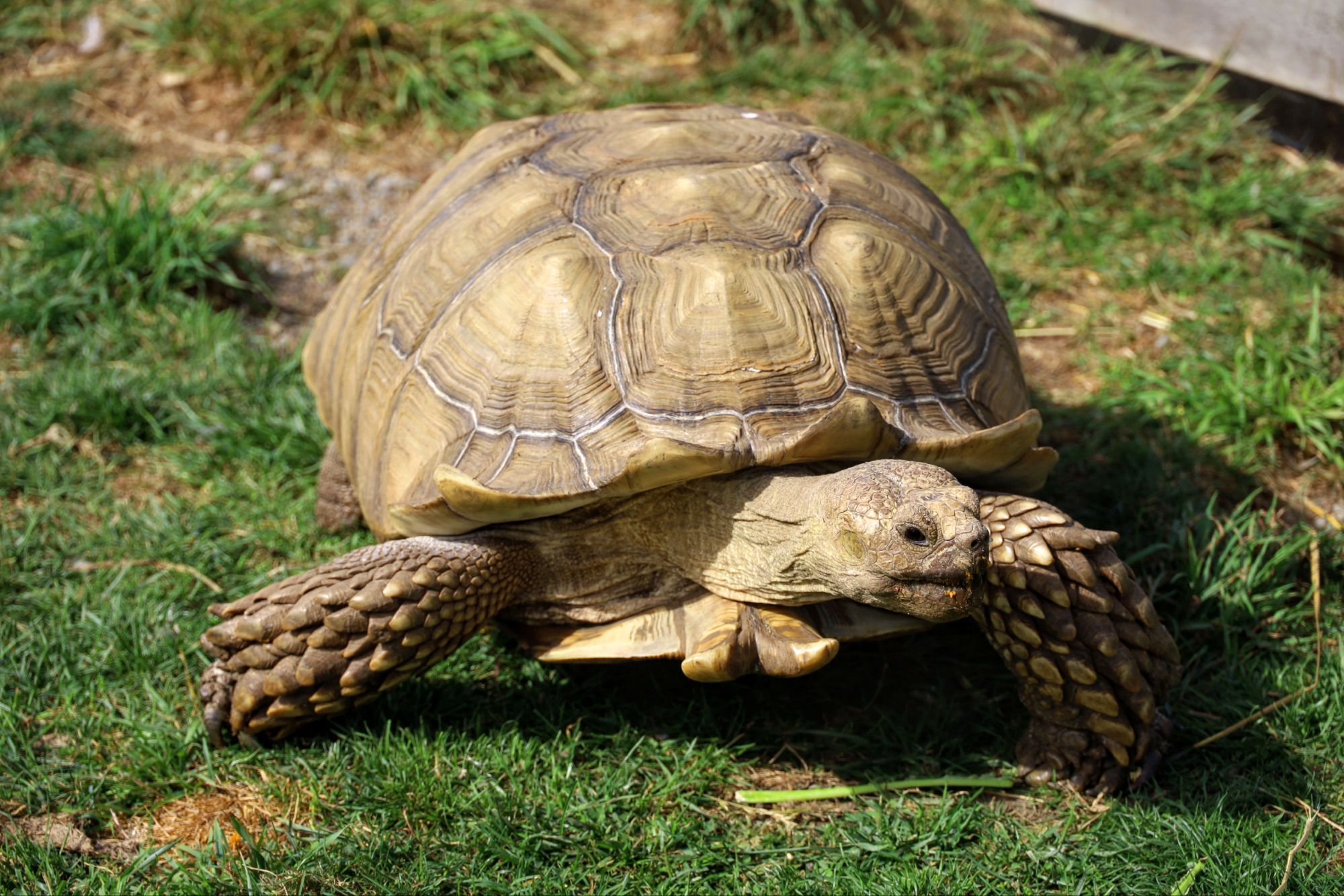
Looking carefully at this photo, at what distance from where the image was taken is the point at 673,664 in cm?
312

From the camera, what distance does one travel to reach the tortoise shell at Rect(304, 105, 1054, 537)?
249cm

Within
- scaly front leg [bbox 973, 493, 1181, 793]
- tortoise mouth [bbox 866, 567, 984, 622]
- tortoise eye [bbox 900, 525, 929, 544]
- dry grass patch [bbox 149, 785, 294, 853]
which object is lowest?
dry grass patch [bbox 149, 785, 294, 853]

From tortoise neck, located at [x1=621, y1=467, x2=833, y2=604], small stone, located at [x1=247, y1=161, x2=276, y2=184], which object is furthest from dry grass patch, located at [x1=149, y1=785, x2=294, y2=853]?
small stone, located at [x1=247, y1=161, x2=276, y2=184]

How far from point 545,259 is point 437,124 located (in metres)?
2.95

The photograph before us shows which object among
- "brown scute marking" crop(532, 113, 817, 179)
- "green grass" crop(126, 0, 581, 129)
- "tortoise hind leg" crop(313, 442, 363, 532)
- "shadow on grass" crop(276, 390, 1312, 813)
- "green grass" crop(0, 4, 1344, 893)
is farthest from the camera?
"green grass" crop(126, 0, 581, 129)

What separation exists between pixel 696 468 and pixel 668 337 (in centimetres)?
34

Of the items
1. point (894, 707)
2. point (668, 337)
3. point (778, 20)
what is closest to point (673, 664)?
point (894, 707)

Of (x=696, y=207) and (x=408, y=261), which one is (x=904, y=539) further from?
(x=408, y=261)

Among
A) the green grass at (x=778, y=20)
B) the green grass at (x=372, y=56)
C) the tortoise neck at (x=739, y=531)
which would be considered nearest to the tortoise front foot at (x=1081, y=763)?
the tortoise neck at (x=739, y=531)

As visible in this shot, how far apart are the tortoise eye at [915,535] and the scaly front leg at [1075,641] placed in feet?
1.17

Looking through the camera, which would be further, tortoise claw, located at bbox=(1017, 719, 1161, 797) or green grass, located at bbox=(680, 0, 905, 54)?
green grass, located at bbox=(680, 0, 905, 54)

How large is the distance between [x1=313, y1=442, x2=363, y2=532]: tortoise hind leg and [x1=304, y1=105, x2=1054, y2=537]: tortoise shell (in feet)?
0.89

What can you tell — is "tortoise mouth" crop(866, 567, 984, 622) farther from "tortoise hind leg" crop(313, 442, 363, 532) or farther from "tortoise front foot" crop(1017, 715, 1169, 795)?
"tortoise hind leg" crop(313, 442, 363, 532)

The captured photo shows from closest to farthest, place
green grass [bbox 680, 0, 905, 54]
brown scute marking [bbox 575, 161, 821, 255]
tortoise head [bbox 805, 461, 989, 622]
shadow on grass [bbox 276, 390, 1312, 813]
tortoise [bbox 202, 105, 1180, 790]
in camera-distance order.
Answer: tortoise head [bbox 805, 461, 989, 622], tortoise [bbox 202, 105, 1180, 790], brown scute marking [bbox 575, 161, 821, 255], shadow on grass [bbox 276, 390, 1312, 813], green grass [bbox 680, 0, 905, 54]
